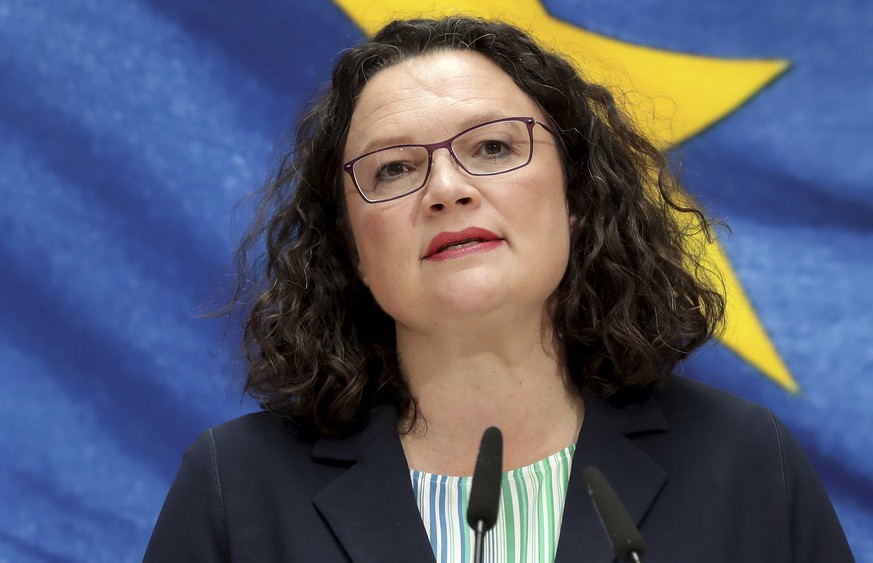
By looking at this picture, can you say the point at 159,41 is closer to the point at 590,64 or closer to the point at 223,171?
the point at 223,171

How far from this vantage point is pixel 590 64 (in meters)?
2.32

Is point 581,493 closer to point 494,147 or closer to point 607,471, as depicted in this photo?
point 607,471

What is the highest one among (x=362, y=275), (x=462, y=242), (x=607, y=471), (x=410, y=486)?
(x=362, y=275)

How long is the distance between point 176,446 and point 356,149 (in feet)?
2.50

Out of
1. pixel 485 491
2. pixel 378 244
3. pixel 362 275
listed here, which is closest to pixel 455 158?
pixel 378 244

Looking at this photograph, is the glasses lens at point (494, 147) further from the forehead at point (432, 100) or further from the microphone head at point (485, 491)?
the microphone head at point (485, 491)

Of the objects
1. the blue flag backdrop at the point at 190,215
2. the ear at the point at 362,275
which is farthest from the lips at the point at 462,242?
the blue flag backdrop at the point at 190,215

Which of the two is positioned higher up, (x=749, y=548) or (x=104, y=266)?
(x=104, y=266)

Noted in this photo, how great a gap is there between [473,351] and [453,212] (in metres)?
0.25

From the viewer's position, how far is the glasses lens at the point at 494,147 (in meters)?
1.75

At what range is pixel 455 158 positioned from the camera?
1738 millimetres

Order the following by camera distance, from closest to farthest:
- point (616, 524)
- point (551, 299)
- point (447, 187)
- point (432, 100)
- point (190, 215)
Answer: point (616, 524), point (447, 187), point (432, 100), point (551, 299), point (190, 215)

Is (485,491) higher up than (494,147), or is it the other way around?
(494,147)

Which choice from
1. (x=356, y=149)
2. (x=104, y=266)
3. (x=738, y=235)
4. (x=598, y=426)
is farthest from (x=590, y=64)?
(x=104, y=266)
